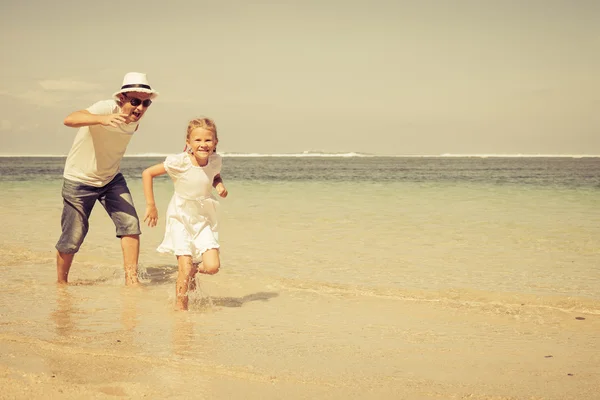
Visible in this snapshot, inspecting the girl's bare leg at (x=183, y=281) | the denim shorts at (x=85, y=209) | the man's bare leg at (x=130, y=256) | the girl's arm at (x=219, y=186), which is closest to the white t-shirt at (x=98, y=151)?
the denim shorts at (x=85, y=209)

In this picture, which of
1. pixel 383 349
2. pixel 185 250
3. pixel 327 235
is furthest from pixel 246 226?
pixel 383 349

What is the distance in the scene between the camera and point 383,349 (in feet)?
13.7

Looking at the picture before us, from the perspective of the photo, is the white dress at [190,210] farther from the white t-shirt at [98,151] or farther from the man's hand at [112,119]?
the white t-shirt at [98,151]

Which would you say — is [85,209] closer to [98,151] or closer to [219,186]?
[98,151]

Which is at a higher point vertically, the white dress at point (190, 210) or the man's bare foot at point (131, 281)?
the white dress at point (190, 210)

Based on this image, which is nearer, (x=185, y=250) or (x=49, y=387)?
(x=49, y=387)

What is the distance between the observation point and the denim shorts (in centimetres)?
609

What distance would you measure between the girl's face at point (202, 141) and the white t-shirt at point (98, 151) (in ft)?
3.04

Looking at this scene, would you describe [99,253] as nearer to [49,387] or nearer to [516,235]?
[49,387]

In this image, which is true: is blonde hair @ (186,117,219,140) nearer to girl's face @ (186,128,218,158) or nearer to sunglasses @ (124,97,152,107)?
girl's face @ (186,128,218,158)

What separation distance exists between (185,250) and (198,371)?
179 centimetres

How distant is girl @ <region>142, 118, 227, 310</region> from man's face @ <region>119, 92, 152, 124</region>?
707 millimetres

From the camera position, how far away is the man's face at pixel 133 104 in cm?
559

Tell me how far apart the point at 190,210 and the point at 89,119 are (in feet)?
3.76
